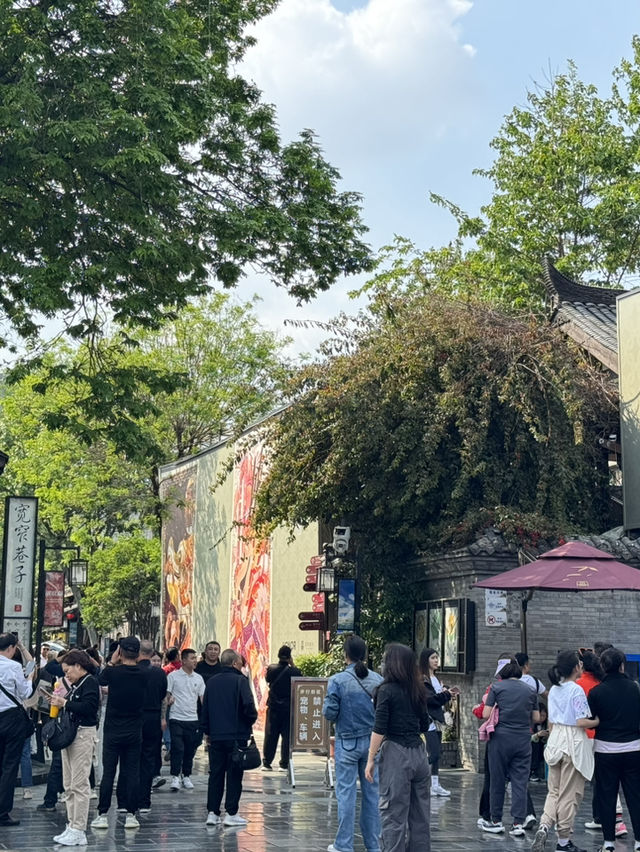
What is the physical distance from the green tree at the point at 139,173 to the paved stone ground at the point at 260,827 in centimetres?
539

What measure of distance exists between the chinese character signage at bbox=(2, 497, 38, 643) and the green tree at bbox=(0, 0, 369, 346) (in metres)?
5.14

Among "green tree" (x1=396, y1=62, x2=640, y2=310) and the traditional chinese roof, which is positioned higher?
"green tree" (x1=396, y1=62, x2=640, y2=310)

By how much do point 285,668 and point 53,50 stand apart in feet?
30.2

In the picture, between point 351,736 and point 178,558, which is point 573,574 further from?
point 178,558

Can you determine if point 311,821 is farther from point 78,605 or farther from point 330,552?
point 78,605

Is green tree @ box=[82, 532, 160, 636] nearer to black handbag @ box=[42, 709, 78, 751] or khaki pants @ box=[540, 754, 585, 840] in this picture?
black handbag @ box=[42, 709, 78, 751]

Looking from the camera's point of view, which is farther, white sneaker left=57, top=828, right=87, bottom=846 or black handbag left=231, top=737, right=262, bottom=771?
black handbag left=231, top=737, right=262, bottom=771

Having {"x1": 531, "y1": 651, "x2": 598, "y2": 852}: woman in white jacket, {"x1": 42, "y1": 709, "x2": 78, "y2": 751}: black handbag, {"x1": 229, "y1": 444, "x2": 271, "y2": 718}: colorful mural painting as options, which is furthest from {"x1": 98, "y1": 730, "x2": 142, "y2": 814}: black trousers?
{"x1": 229, "y1": 444, "x2": 271, "y2": 718}: colorful mural painting

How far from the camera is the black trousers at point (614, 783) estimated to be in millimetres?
10172

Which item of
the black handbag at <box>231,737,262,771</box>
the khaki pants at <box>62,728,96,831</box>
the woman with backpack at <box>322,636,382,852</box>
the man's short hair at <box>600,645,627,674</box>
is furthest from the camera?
the black handbag at <box>231,737,262,771</box>

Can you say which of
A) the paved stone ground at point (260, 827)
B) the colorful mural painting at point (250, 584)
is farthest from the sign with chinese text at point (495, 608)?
the colorful mural painting at point (250, 584)

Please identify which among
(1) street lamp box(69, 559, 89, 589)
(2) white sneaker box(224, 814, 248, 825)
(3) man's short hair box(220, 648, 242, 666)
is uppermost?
(1) street lamp box(69, 559, 89, 589)

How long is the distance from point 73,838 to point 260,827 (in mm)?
2105

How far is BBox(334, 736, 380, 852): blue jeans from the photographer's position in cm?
997
